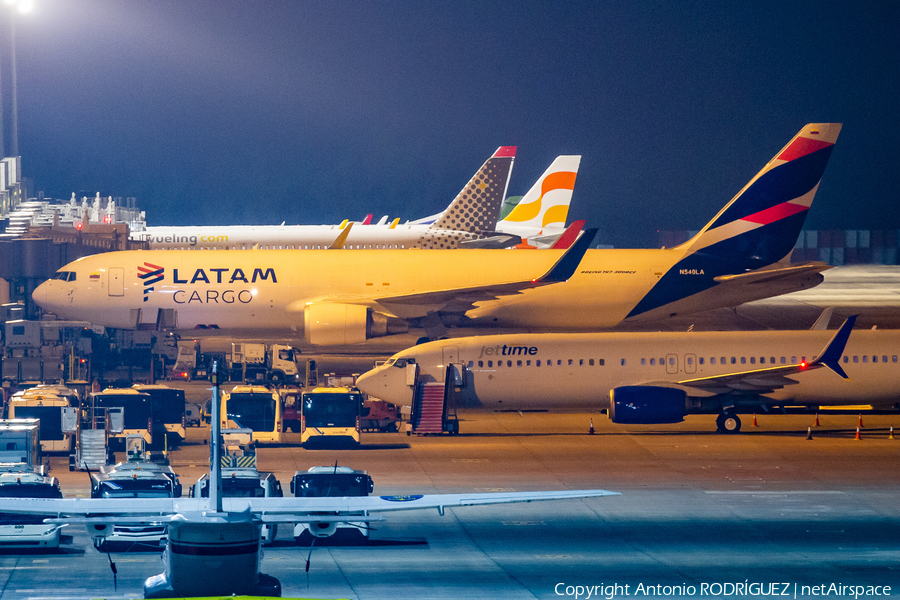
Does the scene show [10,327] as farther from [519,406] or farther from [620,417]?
[620,417]

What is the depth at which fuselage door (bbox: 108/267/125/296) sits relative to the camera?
1991 inches

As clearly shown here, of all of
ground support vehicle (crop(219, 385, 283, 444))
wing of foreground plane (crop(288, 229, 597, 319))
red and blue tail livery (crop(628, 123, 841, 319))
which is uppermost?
red and blue tail livery (crop(628, 123, 841, 319))

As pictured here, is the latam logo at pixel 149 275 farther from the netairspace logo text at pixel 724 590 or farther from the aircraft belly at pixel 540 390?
the netairspace logo text at pixel 724 590

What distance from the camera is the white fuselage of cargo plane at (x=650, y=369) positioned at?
39.2 m

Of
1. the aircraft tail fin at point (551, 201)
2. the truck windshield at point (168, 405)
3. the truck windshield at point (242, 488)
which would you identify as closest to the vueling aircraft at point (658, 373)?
the truck windshield at point (168, 405)

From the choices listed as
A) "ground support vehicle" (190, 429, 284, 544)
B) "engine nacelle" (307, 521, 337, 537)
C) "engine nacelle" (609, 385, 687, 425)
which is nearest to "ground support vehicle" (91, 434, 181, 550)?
"ground support vehicle" (190, 429, 284, 544)

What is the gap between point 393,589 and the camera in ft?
76.2

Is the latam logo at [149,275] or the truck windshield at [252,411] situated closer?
the truck windshield at [252,411]

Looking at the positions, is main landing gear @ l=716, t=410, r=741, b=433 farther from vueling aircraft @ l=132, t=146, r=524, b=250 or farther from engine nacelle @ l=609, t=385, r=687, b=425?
vueling aircraft @ l=132, t=146, r=524, b=250

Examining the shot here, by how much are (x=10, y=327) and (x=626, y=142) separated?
112706 mm

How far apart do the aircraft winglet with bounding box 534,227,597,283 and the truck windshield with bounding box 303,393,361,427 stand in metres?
12.9

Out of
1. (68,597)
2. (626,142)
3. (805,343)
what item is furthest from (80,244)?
(626,142)

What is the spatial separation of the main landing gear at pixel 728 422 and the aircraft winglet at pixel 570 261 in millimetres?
10198

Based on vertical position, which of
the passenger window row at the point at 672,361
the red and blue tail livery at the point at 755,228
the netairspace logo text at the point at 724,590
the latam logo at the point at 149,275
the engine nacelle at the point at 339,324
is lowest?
the netairspace logo text at the point at 724,590
